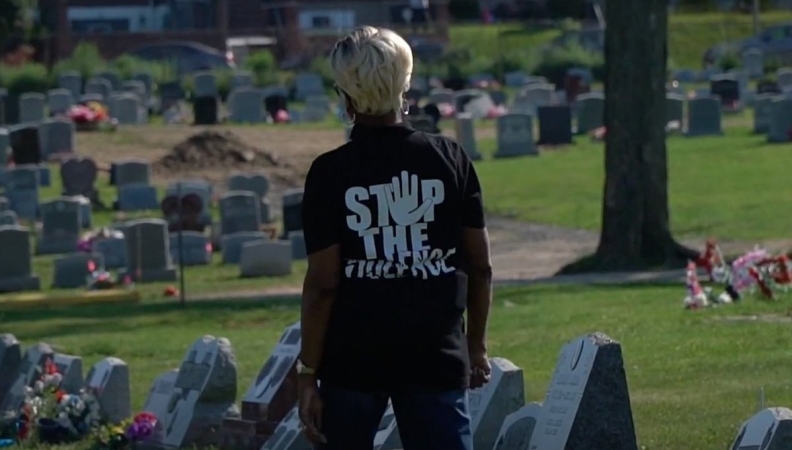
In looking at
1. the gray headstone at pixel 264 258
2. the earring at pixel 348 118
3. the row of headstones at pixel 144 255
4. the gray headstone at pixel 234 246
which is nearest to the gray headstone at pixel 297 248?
the row of headstones at pixel 144 255

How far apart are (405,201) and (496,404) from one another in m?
2.94

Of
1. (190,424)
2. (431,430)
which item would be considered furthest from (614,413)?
(190,424)

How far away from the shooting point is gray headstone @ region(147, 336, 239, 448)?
359 inches

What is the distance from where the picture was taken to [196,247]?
23344mm

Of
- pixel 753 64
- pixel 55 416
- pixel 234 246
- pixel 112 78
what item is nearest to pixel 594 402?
pixel 55 416

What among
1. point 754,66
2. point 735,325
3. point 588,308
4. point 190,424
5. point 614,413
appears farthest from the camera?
point 754,66

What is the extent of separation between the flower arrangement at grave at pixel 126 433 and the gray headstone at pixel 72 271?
11.9 meters

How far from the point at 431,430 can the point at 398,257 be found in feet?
1.69

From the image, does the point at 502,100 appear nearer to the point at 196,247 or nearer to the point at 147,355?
the point at 196,247

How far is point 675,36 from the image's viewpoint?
244ft

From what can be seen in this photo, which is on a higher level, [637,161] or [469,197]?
[469,197]

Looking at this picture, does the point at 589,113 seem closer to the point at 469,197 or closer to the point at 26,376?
the point at 26,376

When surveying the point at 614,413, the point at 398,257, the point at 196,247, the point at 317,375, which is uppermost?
the point at 398,257

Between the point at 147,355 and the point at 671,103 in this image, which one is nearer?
the point at 147,355
